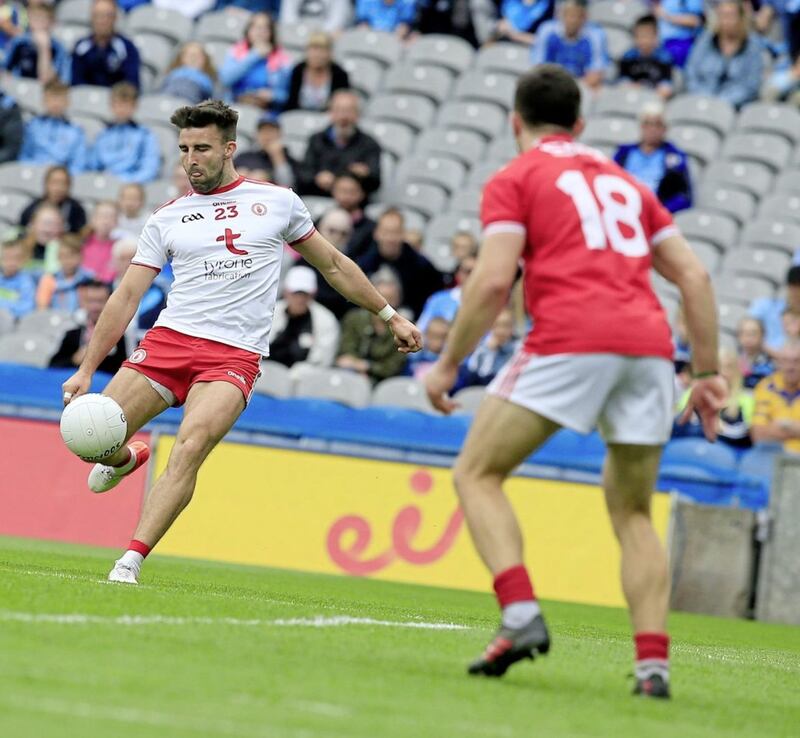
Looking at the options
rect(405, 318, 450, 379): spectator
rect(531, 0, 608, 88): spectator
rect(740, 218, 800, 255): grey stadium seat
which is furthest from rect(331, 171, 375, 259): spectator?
rect(740, 218, 800, 255): grey stadium seat

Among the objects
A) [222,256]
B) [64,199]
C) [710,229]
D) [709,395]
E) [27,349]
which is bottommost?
[27,349]

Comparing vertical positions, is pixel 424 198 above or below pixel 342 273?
below

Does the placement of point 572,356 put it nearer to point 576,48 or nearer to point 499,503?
point 499,503

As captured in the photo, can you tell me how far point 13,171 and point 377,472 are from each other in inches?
325

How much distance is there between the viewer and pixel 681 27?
1983 cm

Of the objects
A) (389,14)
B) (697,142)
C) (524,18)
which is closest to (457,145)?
(524,18)

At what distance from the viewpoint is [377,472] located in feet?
47.0

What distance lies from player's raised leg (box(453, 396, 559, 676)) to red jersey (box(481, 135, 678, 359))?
26cm

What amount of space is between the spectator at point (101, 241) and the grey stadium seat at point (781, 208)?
674cm

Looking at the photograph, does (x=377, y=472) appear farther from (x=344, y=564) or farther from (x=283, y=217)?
(x=283, y=217)

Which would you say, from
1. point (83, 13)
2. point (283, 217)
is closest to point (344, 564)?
point (283, 217)

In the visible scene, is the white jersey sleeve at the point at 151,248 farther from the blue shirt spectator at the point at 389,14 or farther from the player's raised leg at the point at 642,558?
the blue shirt spectator at the point at 389,14

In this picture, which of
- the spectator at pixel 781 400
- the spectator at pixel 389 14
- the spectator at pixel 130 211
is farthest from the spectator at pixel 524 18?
the spectator at pixel 781 400

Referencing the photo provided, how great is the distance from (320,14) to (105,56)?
9.50ft
